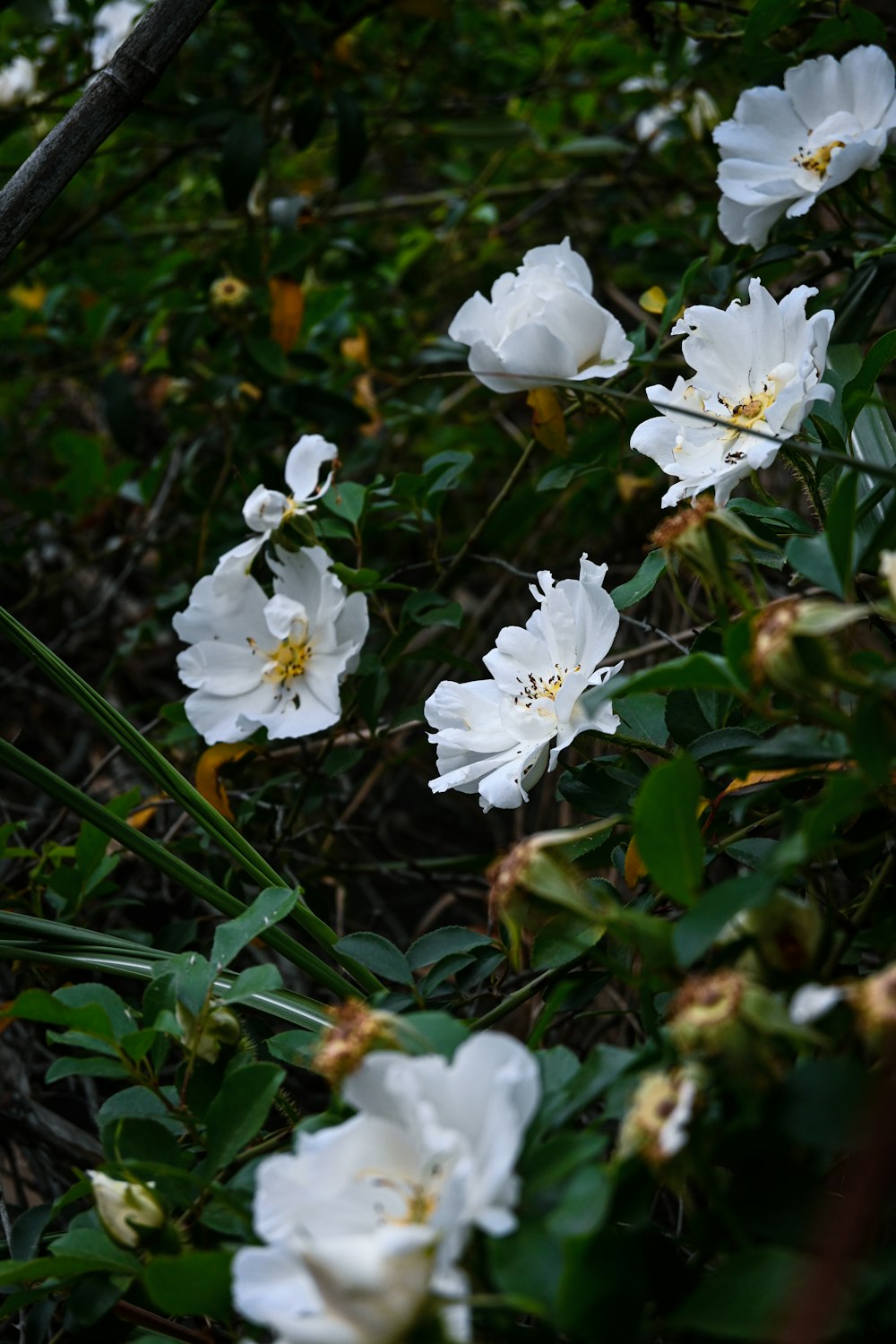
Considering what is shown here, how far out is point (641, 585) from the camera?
760 mm

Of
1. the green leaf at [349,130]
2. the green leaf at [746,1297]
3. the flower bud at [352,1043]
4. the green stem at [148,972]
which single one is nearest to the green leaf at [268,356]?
the green leaf at [349,130]

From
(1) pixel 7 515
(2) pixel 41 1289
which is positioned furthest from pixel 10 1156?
(1) pixel 7 515

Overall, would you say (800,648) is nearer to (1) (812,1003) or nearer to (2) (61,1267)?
(1) (812,1003)

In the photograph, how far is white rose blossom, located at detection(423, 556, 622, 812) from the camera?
72 centimetres

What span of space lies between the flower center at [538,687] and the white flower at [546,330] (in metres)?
0.24

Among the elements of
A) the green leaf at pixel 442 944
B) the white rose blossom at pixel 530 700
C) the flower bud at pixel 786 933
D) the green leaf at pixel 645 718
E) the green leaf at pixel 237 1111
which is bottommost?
the green leaf at pixel 645 718

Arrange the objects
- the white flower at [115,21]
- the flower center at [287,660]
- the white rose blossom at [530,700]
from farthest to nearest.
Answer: the white flower at [115,21]
the flower center at [287,660]
the white rose blossom at [530,700]

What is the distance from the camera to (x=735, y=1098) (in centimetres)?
46

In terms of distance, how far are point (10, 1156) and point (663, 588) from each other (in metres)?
0.97

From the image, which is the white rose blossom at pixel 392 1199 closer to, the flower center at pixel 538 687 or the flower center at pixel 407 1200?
the flower center at pixel 407 1200

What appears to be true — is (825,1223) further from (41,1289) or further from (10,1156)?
(10,1156)

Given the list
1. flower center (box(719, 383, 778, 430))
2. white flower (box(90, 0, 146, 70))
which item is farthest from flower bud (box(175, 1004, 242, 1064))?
white flower (box(90, 0, 146, 70))

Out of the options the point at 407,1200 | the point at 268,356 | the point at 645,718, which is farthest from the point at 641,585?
the point at 268,356

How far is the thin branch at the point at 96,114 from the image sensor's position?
0.89 metres
